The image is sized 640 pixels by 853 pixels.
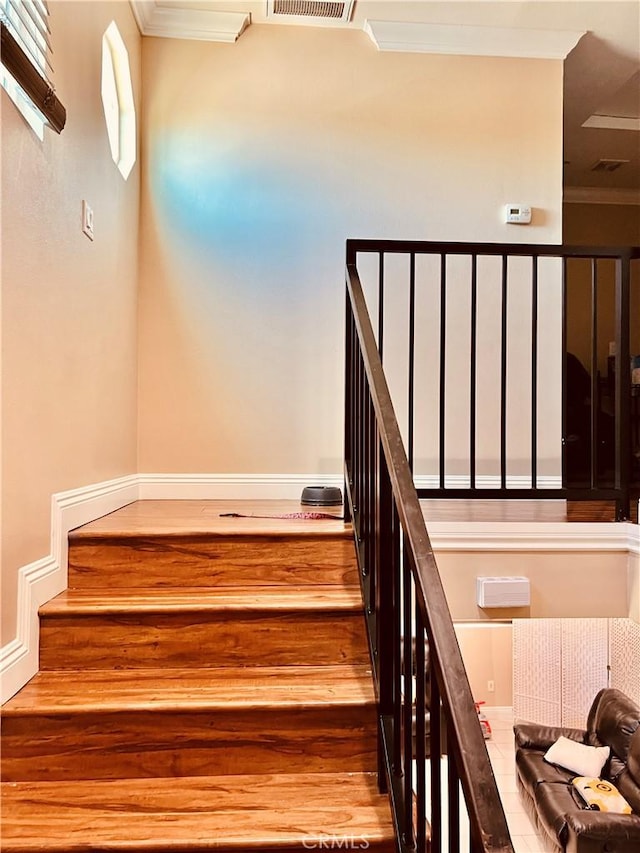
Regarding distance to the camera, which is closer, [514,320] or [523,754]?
[514,320]

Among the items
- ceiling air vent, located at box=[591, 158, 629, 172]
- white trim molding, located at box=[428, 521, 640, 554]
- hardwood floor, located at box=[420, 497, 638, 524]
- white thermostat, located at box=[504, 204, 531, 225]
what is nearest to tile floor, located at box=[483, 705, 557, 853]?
hardwood floor, located at box=[420, 497, 638, 524]

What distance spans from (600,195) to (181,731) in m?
6.72

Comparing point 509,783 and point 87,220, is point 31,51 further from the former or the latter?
point 509,783

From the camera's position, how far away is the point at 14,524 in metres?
1.73

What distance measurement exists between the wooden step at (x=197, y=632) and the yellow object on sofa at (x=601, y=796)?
2.98 m

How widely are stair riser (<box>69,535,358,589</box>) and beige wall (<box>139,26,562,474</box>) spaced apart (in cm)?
153

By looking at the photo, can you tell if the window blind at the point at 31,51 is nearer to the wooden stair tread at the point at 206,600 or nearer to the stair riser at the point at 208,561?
the stair riser at the point at 208,561

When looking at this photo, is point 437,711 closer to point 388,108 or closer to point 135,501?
point 135,501

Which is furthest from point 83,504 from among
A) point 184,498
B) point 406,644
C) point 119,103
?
point 119,103

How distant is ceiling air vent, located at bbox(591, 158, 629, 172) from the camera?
584cm

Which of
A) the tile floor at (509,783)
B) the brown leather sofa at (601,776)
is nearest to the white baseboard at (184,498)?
the brown leather sofa at (601,776)

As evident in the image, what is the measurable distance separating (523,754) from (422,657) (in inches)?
152

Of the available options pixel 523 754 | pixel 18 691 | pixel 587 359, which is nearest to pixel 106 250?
pixel 18 691

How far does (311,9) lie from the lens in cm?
361
